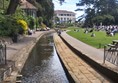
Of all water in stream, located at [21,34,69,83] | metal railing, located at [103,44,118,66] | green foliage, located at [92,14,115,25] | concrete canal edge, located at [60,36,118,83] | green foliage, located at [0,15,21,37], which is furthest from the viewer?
green foliage, located at [92,14,115,25]

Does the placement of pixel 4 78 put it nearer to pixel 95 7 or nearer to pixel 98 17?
pixel 98 17

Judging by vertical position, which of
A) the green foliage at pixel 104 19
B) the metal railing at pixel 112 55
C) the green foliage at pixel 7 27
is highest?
the green foliage at pixel 7 27

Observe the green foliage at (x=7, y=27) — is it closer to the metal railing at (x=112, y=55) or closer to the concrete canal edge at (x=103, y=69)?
the concrete canal edge at (x=103, y=69)

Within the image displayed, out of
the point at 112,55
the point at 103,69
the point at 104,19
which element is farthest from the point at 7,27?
the point at 104,19

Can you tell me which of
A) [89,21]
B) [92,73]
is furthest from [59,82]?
[89,21]

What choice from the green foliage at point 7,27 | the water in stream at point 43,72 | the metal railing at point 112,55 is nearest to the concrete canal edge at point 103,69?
the metal railing at point 112,55

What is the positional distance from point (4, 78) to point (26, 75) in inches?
152

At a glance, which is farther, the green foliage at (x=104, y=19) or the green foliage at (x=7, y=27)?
the green foliage at (x=104, y=19)

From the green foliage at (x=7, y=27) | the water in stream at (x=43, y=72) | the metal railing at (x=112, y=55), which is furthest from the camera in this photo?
the green foliage at (x=7, y=27)

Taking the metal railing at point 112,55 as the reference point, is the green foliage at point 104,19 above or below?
below

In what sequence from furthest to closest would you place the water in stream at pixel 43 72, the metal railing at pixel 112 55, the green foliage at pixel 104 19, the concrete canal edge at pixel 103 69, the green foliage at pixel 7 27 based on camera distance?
the green foliage at pixel 104 19
the green foliage at pixel 7 27
the metal railing at pixel 112 55
the water in stream at pixel 43 72
the concrete canal edge at pixel 103 69

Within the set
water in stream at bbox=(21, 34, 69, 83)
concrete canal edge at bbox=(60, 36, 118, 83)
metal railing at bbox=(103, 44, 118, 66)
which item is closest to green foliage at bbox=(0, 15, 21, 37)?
water in stream at bbox=(21, 34, 69, 83)

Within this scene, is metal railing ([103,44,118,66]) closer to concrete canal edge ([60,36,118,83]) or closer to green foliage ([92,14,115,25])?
concrete canal edge ([60,36,118,83])

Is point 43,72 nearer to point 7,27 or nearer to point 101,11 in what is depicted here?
point 7,27
